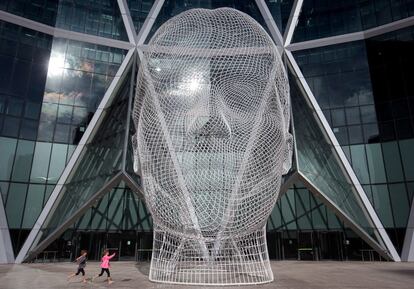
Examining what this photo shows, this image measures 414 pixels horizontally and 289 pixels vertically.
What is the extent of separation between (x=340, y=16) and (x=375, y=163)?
1088 centimetres

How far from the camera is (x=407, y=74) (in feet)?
73.4

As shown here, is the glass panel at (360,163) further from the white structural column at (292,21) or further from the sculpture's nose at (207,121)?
the sculpture's nose at (207,121)

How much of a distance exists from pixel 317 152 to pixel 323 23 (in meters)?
9.72

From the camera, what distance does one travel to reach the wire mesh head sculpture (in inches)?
412

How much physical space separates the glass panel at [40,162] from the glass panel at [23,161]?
28cm

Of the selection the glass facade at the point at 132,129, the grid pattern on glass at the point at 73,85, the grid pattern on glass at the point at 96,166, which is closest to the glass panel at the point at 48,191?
the glass facade at the point at 132,129

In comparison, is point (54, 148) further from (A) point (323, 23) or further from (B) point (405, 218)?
(B) point (405, 218)

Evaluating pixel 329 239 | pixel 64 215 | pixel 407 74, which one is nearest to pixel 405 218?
pixel 329 239

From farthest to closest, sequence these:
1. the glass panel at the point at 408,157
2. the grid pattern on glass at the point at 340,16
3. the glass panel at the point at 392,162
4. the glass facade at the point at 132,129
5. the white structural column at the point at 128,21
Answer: the white structural column at the point at 128,21
the grid pattern on glass at the point at 340,16
the glass panel at the point at 392,162
the glass panel at the point at 408,157
the glass facade at the point at 132,129

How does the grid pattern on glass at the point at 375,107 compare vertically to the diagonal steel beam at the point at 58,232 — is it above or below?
above

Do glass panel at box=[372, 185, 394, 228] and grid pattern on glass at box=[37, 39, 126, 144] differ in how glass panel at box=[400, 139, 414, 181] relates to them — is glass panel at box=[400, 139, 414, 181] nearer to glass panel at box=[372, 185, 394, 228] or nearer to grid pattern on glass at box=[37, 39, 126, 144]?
glass panel at box=[372, 185, 394, 228]

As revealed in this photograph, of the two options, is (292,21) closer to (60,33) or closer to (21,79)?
(60,33)

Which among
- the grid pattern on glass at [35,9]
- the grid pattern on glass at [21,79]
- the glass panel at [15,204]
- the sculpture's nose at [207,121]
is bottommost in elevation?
the glass panel at [15,204]

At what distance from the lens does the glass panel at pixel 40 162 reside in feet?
68.5
